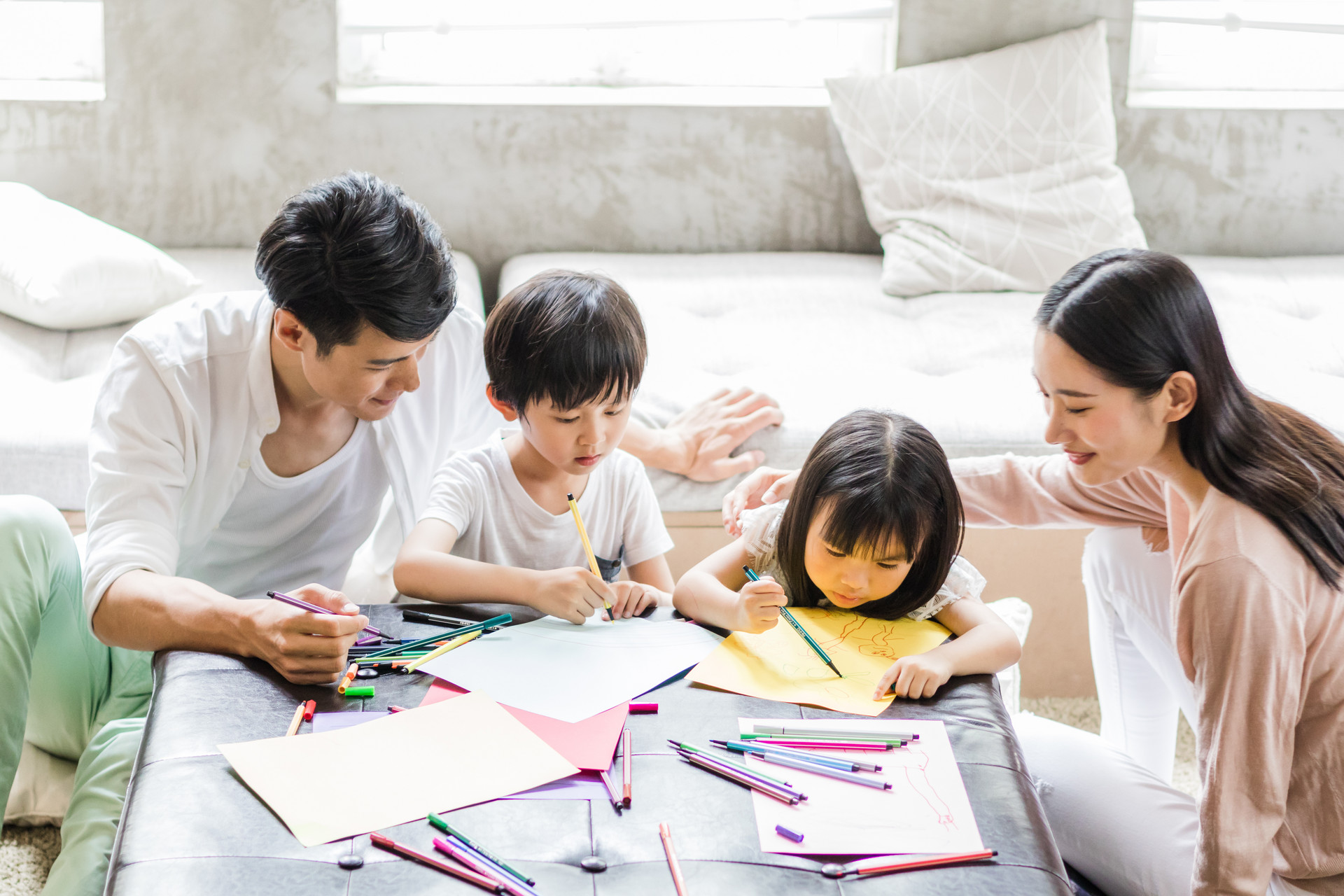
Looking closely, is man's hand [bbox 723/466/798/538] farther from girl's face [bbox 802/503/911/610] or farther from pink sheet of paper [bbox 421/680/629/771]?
pink sheet of paper [bbox 421/680/629/771]

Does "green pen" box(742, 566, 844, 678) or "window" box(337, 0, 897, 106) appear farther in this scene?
"window" box(337, 0, 897, 106)

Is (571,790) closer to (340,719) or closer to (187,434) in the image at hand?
(340,719)

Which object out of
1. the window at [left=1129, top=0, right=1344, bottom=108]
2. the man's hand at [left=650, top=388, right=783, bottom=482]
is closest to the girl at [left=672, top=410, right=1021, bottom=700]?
the man's hand at [left=650, top=388, right=783, bottom=482]

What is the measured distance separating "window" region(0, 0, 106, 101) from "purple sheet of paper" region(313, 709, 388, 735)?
207 centimetres

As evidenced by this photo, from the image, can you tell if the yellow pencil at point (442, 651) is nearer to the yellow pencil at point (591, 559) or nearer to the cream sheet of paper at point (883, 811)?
the yellow pencil at point (591, 559)

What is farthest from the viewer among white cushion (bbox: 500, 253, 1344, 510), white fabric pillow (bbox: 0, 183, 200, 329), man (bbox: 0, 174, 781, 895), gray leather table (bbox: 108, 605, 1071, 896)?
white fabric pillow (bbox: 0, 183, 200, 329)

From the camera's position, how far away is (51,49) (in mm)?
2504

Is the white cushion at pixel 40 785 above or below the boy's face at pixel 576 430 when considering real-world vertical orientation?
below

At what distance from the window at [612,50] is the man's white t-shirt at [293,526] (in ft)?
4.56

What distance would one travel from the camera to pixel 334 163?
2525 mm

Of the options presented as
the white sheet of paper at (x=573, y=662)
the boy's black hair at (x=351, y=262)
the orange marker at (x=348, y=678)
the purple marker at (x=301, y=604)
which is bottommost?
the white sheet of paper at (x=573, y=662)

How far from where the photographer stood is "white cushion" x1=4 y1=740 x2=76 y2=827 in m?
1.42

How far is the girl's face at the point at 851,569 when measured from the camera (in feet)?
3.69

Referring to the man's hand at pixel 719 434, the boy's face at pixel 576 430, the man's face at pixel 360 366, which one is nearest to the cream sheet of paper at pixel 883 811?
the boy's face at pixel 576 430
